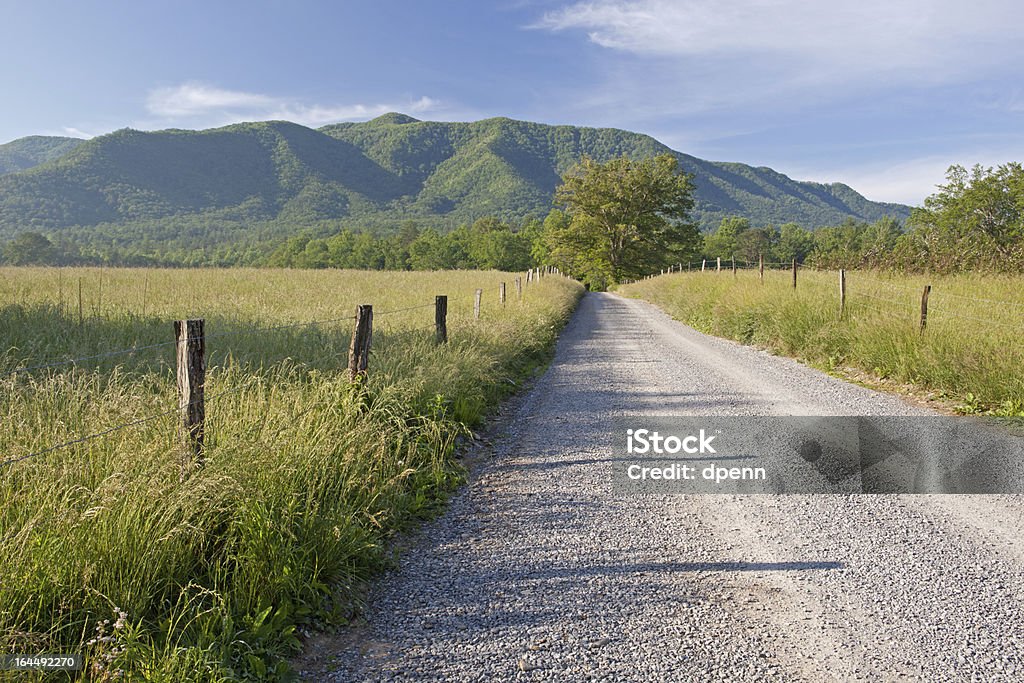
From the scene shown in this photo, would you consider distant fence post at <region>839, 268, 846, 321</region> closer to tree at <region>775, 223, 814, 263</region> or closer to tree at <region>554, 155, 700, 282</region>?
tree at <region>554, 155, 700, 282</region>

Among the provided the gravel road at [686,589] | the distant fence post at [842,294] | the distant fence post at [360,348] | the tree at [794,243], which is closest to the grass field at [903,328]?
the distant fence post at [842,294]

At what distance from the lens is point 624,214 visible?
55750 millimetres

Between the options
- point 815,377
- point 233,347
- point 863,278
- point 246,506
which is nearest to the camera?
point 246,506

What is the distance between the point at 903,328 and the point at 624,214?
47.4 m

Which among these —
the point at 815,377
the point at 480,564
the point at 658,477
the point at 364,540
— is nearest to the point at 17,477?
the point at 364,540

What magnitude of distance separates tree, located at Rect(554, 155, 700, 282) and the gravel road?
51.5 metres

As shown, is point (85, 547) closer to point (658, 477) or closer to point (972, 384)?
point (658, 477)

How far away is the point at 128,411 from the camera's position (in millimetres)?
3646

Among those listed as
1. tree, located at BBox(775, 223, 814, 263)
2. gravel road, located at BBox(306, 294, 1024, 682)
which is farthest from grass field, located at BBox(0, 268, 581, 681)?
tree, located at BBox(775, 223, 814, 263)

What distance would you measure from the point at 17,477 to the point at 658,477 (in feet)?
14.5

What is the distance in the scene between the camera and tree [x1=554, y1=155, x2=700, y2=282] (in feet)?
182

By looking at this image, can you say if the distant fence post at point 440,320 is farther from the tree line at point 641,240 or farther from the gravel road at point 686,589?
the tree line at point 641,240

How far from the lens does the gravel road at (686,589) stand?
2.71m

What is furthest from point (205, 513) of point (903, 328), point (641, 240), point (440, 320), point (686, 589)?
point (641, 240)
